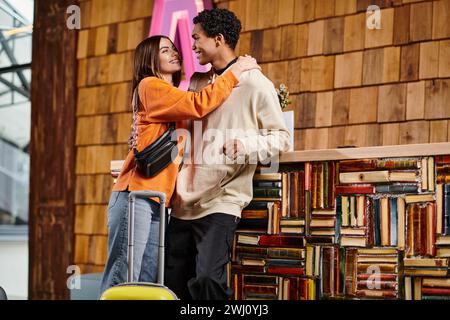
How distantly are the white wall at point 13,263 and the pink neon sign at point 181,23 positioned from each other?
3.30 metres

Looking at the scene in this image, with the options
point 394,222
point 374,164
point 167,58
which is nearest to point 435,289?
point 394,222

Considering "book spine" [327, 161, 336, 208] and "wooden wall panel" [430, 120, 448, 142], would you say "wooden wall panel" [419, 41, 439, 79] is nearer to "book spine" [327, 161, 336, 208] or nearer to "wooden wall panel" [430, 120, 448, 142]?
"wooden wall panel" [430, 120, 448, 142]

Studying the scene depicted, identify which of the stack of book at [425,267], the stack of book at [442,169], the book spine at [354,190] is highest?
the stack of book at [442,169]

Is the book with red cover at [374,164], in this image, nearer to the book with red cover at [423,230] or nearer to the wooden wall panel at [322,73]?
the book with red cover at [423,230]

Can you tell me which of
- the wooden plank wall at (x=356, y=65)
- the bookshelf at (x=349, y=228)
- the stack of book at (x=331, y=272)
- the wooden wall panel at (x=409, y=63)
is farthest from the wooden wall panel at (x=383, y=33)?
the stack of book at (x=331, y=272)

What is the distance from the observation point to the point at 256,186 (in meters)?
2.60

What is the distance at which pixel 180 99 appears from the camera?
2465mm

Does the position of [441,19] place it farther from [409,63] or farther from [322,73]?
[322,73]

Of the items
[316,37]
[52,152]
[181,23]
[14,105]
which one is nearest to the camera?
[316,37]

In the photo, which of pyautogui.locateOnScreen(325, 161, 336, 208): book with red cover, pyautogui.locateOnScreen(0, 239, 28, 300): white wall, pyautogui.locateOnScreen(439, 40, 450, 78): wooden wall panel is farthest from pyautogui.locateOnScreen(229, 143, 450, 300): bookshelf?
pyautogui.locateOnScreen(0, 239, 28, 300): white wall

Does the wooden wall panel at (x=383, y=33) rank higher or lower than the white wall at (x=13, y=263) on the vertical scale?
higher

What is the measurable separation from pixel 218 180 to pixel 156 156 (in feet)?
0.82

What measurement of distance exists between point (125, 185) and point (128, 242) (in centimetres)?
25

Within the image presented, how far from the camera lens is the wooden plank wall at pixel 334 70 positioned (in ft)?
11.3
